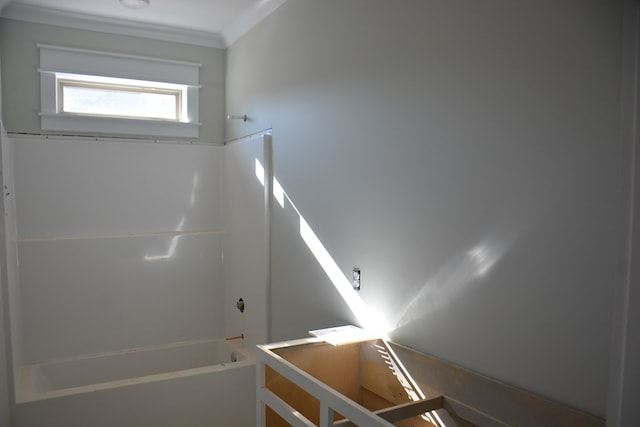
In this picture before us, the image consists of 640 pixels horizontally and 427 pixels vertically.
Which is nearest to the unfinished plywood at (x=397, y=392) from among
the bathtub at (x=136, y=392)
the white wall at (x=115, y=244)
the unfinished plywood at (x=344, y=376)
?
the unfinished plywood at (x=344, y=376)

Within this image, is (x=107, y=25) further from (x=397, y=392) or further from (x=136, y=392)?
(x=397, y=392)

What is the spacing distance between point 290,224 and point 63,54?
192 centimetres

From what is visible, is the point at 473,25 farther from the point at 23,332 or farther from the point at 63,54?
the point at 23,332

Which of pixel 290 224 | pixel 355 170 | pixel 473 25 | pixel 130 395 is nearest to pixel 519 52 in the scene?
pixel 473 25

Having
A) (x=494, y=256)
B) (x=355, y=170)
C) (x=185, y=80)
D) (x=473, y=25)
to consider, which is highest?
(x=185, y=80)

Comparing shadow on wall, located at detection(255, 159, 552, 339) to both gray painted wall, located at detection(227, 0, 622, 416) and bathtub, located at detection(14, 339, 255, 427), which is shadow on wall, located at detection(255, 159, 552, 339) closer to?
gray painted wall, located at detection(227, 0, 622, 416)

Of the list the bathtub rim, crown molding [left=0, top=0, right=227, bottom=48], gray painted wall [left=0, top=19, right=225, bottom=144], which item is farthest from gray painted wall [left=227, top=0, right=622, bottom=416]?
gray painted wall [left=0, top=19, right=225, bottom=144]

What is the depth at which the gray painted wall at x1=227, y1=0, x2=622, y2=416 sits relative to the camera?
4.11ft

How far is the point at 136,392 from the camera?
269 cm

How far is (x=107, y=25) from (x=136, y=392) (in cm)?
234

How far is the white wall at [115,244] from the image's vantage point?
3217 millimetres

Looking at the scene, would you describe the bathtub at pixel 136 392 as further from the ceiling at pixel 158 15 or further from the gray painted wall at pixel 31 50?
the ceiling at pixel 158 15

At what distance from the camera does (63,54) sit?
3.24 metres

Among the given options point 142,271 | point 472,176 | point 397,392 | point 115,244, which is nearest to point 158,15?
point 115,244
